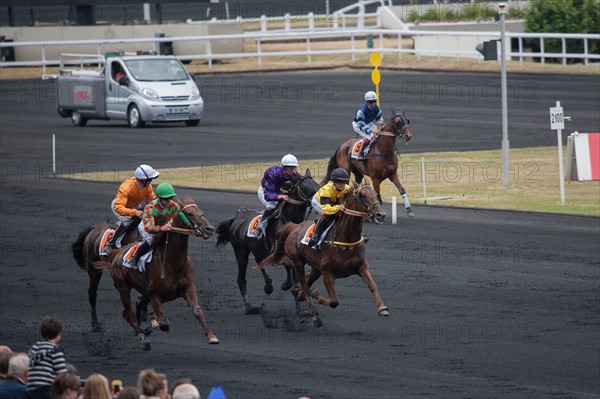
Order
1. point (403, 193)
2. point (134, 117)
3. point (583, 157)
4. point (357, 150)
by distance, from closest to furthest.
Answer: point (403, 193) < point (357, 150) < point (583, 157) < point (134, 117)

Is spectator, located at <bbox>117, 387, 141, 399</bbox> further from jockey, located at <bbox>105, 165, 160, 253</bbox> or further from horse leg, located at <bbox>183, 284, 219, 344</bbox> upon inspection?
jockey, located at <bbox>105, 165, 160, 253</bbox>

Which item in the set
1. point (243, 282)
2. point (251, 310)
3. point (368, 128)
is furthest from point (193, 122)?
point (251, 310)

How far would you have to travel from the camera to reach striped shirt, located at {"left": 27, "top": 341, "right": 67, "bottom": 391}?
32.0 ft

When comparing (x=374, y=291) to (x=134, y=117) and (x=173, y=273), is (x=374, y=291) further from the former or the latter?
(x=134, y=117)

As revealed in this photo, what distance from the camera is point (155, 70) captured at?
37.9m

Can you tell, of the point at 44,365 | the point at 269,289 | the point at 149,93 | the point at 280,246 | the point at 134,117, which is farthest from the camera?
the point at 134,117

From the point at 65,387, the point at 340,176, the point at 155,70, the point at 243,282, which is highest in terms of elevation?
→ the point at 155,70

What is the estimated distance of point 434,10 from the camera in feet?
175

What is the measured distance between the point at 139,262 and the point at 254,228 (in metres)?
2.91

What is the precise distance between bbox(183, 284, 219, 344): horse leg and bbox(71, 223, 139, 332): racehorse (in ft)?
6.97

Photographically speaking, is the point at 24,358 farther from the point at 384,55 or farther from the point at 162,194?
the point at 384,55

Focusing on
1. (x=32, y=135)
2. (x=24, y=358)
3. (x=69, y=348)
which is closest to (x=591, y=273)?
(x=69, y=348)

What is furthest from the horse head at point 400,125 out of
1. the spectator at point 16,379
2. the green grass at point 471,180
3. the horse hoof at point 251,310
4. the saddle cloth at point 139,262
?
the spectator at point 16,379

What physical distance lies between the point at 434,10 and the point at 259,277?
117 ft
